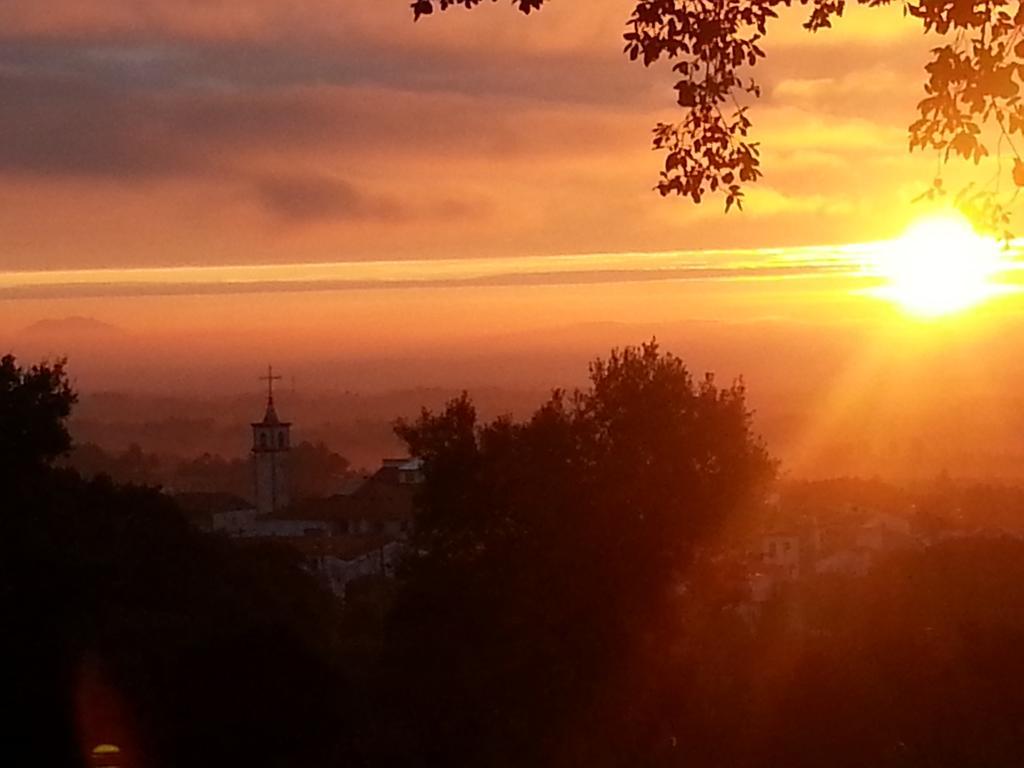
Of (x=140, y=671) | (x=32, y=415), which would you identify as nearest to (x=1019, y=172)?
(x=140, y=671)

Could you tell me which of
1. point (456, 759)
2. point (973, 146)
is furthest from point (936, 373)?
point (973, 146)

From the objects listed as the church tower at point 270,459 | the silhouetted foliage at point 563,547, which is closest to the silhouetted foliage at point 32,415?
the silhouetted foliage at point 563,547

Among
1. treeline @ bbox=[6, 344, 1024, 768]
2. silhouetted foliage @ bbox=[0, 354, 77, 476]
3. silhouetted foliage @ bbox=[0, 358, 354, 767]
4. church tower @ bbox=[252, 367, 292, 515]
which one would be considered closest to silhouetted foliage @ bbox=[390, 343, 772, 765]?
treeline @ bbox=[6, 344, 1024, 768]

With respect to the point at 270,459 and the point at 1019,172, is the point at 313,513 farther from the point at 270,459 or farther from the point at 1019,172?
the point at 1019,172

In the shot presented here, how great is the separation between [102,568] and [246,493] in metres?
67.9

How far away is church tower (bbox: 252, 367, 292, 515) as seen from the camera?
8006cm

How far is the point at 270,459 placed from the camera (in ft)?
270

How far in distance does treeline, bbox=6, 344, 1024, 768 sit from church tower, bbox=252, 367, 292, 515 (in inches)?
2300

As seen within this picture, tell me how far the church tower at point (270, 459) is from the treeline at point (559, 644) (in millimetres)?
58411

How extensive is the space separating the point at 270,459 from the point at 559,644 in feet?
215

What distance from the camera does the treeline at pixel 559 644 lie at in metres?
16.4

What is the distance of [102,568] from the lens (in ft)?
68.2

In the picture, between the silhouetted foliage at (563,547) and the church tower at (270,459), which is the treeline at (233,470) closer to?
the church tower at (270,459)

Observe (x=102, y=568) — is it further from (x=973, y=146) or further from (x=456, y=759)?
(x=973, y=146)
